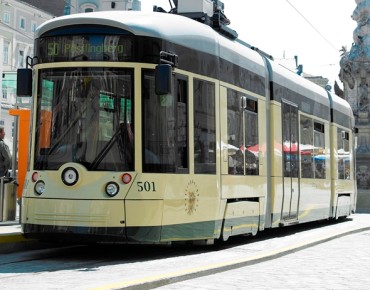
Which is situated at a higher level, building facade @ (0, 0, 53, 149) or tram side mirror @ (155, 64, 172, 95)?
building facade @ (0, 0, 53, 149)

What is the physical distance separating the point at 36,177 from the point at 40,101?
1.04 metres

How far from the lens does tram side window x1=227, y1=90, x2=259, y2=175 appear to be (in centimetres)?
1158

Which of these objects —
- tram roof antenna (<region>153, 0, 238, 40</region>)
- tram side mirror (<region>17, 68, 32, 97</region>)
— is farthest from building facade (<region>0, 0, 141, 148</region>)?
tram side mirror (<region>17, 68, 32, 97</region>)

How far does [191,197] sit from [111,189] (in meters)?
1.32

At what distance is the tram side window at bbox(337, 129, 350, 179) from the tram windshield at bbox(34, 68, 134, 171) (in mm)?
10349

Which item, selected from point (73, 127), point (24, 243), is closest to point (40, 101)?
point (73, 127)

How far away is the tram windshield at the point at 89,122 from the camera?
9641 mm

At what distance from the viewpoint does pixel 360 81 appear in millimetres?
33344

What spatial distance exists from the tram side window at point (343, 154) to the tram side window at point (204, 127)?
28.7ft

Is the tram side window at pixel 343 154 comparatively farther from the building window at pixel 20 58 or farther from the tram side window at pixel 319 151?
the building window at pixel 20 58

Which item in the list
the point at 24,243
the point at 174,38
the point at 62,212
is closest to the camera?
the point at 62,212

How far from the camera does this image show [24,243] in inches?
444

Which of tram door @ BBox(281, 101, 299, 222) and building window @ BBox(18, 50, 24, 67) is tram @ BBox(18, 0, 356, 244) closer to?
tram door @ BBox(281, 101, 299, 222)

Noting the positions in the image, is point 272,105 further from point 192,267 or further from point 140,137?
point 192,267
